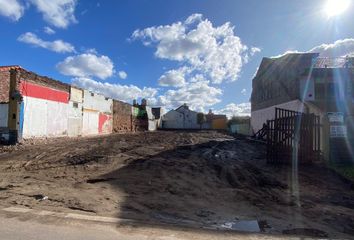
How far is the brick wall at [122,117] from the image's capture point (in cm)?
4650

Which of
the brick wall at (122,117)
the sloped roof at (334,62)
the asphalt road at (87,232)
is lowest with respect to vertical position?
the asphalt road at (87,232)

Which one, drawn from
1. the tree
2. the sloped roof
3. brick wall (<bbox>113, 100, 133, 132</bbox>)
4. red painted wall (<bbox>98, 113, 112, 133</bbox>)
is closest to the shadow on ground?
the sloped roof

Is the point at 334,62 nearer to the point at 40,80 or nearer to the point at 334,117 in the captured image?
the point at 334,117

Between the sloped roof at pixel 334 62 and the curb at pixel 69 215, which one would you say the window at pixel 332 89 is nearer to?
the sloped roof at pixel 334 62

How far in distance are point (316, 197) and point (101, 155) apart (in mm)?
10053

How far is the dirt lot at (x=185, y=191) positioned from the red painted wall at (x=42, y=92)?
9.78m

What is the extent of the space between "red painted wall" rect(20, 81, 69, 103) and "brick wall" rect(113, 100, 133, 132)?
50.8 feet

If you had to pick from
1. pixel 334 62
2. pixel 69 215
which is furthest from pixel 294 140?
pixel 334 62

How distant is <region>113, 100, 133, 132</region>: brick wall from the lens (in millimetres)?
46500

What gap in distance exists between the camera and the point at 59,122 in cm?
2953

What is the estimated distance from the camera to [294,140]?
53.9ft

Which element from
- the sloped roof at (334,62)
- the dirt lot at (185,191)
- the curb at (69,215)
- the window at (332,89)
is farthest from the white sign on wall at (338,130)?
the curb at (69,215)

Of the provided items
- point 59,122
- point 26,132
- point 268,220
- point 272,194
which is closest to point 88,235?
point 268,220

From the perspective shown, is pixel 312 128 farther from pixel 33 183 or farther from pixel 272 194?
pixel 33 183
